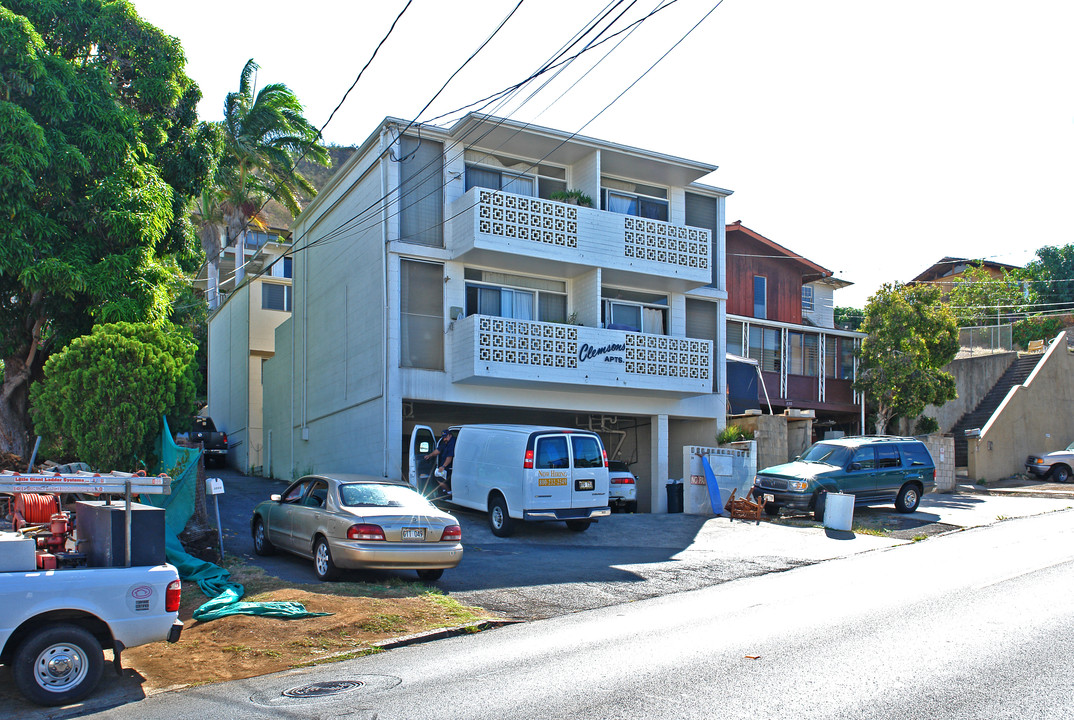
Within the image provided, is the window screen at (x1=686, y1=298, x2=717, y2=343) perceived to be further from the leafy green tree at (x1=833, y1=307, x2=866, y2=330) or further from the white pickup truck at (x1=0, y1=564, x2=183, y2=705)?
the leafy green tree at (x1=833, y1=307, x2=866, y2=330)

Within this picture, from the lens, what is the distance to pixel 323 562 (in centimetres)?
1214

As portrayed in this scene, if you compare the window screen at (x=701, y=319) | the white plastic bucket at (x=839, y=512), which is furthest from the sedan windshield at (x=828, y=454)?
the window screen at (x=701, y=319)

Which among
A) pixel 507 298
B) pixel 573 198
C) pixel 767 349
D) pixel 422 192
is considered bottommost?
pixel 767 349

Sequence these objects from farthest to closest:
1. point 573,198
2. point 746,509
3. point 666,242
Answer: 1. point 666,242
2. point 573,198
3. point 746,509

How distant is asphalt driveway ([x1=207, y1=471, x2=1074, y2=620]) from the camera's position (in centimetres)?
1216

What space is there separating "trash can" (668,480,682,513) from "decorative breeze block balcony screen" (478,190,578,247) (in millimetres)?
6517

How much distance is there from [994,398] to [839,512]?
18047 millimetres

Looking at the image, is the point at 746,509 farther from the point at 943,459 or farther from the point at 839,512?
the point at 943,459

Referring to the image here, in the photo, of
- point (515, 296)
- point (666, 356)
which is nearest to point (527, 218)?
point (515, 296)

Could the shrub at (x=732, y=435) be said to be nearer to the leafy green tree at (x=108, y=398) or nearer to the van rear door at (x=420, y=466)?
the van rear door at (x=420, y=466)

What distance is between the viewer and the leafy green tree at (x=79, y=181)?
15727 millimetres

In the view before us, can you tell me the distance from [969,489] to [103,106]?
24268 mm

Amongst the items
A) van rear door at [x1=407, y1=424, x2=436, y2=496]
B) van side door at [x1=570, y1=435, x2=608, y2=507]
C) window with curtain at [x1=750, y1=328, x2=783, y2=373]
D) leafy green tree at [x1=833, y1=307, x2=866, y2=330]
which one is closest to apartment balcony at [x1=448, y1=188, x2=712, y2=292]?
van rear door at [x1=407, y1=424, x2=436, y2=496]

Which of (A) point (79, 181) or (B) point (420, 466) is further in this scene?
(B) point (420, 466)
